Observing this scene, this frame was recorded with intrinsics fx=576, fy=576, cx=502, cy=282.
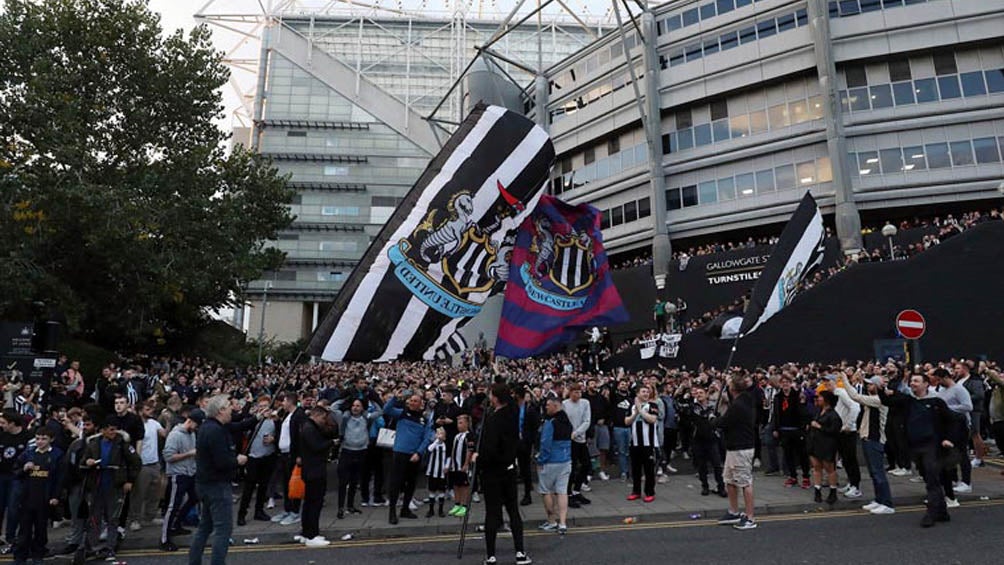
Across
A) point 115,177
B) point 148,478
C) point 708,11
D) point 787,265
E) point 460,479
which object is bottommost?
point 460,479

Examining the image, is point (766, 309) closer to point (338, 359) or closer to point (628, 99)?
point (338, 359)

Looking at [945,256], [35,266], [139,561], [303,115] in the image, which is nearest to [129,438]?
[139,561]

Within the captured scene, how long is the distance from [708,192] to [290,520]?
1235 inches

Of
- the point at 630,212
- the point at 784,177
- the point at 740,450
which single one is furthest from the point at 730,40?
the point at 740,450

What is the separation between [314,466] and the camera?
7305 mm

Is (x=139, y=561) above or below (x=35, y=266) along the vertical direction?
below

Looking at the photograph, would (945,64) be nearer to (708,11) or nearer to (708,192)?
(708,11)

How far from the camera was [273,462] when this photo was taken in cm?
888

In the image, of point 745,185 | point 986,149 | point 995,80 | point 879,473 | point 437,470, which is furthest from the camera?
point 745,185

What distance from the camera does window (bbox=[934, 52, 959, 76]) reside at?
29.8 metres

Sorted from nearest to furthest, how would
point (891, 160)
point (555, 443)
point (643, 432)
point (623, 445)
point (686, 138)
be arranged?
point (555, 443) < point (643, 432) < point (623, 445) < point (891, 160) < point (686, 138)

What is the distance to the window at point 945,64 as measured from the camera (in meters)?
29.8

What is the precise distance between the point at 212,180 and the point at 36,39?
7791 millimetres

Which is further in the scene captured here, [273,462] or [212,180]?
[212,180]
